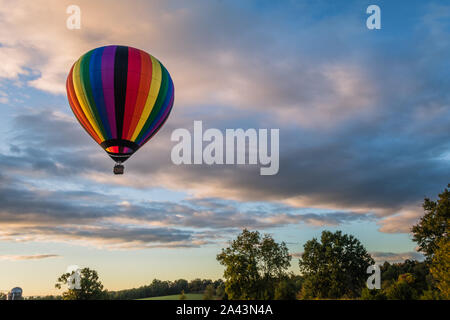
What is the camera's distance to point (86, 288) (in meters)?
78.2

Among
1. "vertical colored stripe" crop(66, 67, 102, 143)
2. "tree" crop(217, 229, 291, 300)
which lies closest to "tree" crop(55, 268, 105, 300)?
"tree" crop(217, 229, 291, 300)

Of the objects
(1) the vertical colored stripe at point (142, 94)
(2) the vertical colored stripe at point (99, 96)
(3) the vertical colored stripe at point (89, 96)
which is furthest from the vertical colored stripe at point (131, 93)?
(3) the vertical colored stripe at point (89, 96)

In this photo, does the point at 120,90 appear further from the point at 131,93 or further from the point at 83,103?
the point at 83,103

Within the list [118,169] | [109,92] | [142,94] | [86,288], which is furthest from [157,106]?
[86,288]

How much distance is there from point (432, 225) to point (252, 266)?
27.7 metres

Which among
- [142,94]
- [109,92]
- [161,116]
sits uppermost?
[142,94]

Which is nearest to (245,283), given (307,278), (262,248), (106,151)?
(262,248)

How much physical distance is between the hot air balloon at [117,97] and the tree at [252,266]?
2726 cm

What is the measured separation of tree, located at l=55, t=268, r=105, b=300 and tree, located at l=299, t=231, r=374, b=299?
1528 inches

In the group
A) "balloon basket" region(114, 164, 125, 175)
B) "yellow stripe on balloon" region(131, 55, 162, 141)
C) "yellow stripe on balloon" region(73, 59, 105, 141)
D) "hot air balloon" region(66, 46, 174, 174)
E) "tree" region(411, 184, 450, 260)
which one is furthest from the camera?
"tree" region(411, 184, 450, 260)

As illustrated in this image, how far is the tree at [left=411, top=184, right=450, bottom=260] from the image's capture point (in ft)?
195

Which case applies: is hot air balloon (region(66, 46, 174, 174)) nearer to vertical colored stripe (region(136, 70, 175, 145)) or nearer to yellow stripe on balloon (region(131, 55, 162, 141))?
yellow stripe on balloon (region(131, 55, 162, 141))
